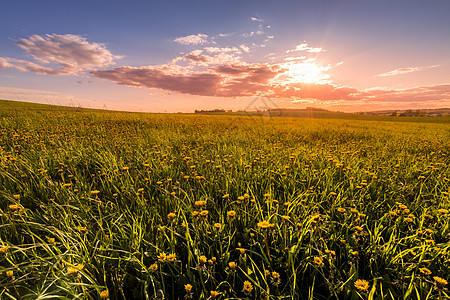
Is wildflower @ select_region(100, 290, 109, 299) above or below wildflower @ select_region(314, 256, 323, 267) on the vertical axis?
below

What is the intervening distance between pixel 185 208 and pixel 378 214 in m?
2.41

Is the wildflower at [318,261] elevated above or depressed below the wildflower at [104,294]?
above

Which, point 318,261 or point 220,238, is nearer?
point 318,261

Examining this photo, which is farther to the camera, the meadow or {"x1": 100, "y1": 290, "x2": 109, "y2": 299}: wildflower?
the meadow

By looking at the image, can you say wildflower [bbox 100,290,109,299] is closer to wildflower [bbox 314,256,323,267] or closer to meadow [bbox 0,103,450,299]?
meadow [bbox 0,103,450,299]

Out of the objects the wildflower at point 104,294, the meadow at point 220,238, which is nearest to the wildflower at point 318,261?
the meadow at point 220,238

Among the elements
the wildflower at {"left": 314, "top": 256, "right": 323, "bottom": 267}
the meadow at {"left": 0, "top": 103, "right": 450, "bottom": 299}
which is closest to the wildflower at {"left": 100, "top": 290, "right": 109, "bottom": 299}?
the meadow at {"left": 0, "top": 103, "right": 450, "bottom": 299}

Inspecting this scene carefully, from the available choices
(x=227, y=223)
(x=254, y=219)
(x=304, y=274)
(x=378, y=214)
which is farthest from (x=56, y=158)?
(x=378, y=214)

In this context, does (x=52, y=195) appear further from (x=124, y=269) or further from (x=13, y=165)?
(x=124, y=269)

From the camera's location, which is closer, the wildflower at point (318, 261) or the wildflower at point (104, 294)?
the wildflower at point (104, 294)

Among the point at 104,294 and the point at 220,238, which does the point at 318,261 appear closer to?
the point at 220,238

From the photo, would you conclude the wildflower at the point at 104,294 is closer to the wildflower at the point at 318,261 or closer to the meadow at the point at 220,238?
the meadow at the point at 220,238

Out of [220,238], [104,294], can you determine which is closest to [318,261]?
[220,238]

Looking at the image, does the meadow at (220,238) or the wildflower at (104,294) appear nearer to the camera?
the wildflower at (104,294)
